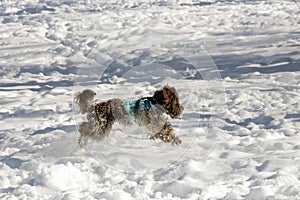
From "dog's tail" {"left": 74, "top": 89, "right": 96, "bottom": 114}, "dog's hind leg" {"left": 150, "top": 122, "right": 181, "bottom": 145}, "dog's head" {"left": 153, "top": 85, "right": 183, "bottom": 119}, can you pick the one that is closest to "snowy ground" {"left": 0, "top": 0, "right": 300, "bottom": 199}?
"dog's hind leg" {"left": 150, "top": 122, "right": 181, "bottom": 145}

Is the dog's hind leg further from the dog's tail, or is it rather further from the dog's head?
the dog's tail

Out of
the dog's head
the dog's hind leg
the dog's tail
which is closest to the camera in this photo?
the dog's head

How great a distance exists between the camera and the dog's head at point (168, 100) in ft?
14.5

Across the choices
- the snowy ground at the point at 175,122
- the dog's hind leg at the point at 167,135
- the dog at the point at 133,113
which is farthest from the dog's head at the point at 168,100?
the snowy ground at the point at 175,122

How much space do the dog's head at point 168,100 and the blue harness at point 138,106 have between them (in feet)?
0.26

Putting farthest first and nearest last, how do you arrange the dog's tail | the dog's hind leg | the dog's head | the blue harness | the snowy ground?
the snowy ground → the dog's tail → the dog's hind leg → the blue harness → the dog's head

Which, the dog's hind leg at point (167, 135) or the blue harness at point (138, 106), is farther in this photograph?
the dog's hind leg at point (167, 135)

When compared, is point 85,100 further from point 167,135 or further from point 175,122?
point 175,122

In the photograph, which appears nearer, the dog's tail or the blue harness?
the blue harness

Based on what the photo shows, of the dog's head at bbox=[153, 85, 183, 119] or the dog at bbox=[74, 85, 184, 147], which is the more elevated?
the dog's head at bbox=[153, 85, 183, 119]

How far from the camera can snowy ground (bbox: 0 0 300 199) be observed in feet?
17.6

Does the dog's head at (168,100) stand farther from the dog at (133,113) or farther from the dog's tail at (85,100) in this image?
the dog's tail at (85,100)

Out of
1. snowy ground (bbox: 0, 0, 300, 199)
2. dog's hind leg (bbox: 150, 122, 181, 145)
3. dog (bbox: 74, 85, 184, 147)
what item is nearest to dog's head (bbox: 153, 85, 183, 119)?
dog (bbox: 74, 85, 184, 147)

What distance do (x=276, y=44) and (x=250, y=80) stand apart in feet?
9.43
